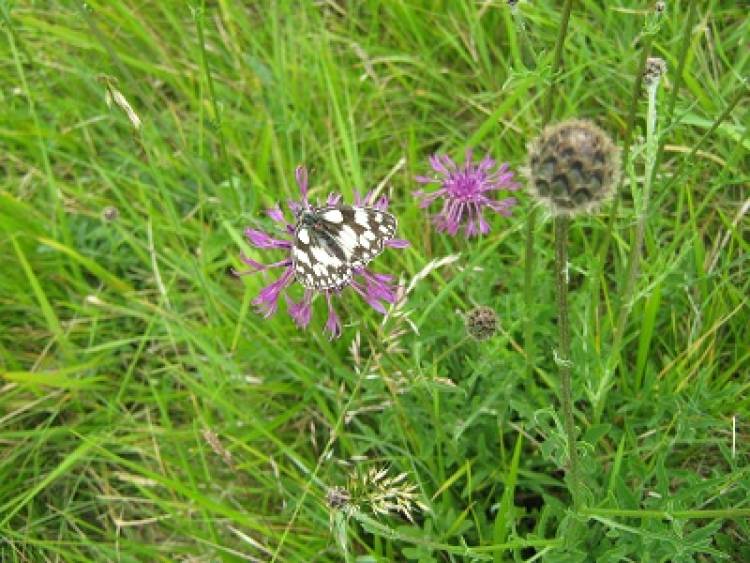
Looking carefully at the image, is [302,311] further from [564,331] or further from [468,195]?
[564,331]

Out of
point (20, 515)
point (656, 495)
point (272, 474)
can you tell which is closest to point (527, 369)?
point (656, 495)

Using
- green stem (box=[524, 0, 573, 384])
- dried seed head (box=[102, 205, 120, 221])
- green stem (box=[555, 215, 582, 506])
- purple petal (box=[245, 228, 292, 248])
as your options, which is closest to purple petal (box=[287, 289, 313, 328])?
purple petal (box=[245, 228, 292, 248])

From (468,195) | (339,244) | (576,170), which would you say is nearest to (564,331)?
(576,170)

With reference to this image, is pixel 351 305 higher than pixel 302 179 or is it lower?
lower

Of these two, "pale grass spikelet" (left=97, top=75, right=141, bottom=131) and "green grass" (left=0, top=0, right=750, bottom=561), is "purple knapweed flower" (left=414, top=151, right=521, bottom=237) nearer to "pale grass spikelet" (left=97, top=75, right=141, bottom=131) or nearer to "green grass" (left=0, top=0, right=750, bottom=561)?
"green grass" (left=0, top=0, right=750, bottom=561)

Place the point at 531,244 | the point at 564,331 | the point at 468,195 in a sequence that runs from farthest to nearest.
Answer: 1. the point at 468,195
2. the point at 531,244
3. the point at 564,331

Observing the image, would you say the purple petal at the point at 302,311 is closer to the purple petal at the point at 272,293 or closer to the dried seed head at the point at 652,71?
the purple petal at the point at 272,293
